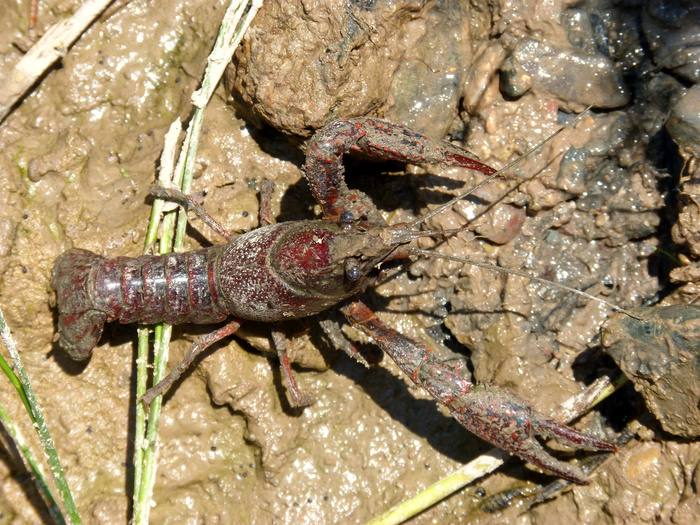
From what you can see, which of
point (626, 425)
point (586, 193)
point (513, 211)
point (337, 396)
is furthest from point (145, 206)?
point (626, 425)

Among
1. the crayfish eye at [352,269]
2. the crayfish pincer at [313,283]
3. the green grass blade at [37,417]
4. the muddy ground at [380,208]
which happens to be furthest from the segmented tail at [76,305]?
the crayfish eye at [352,269]

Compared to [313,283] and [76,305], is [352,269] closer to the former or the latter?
[313,283]

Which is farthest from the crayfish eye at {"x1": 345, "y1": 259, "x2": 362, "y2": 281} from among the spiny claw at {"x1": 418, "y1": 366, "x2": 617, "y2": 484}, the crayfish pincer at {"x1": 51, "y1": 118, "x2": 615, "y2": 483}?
the spiny claw at {"x1": 418, "y1": 366, "x2": 617, "y2": 484}

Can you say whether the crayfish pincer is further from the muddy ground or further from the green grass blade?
the green grass blade

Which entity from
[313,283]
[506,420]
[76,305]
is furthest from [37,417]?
[506,420]

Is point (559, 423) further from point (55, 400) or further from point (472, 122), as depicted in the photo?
point (55, 400)

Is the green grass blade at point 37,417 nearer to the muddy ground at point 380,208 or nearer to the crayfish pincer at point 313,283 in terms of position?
the crayfish pincer at point 313,283
